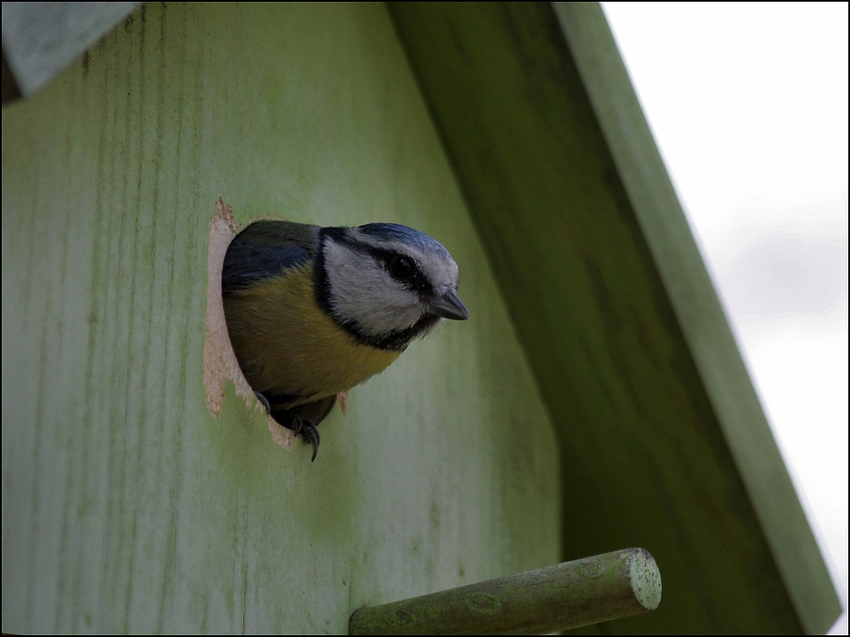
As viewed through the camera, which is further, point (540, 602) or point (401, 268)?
point (401, 268)

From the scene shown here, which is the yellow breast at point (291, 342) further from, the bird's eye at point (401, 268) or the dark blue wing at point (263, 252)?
the bird's eye at point (401, 268)

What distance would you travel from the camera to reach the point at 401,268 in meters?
1.48

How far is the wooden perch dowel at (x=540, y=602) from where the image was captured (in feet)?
3.73

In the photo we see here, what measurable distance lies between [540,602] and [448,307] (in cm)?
46

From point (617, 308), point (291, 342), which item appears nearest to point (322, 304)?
point (291, 342)

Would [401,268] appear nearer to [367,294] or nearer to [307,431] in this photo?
[367,294]

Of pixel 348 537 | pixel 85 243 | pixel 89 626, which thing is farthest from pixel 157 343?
pixel 348 537

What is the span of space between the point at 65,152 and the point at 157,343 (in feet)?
0.74

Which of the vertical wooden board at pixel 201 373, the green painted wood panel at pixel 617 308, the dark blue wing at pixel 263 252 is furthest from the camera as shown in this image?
the green painted wood panel at pixel 617 308

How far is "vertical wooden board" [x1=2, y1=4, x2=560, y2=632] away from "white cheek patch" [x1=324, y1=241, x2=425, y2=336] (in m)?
0.11

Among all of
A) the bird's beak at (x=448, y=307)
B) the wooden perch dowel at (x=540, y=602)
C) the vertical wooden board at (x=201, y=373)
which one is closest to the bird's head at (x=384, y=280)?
the bird's beak at (x=448, y=307)

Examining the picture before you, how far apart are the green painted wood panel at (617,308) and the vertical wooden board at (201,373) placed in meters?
0.09

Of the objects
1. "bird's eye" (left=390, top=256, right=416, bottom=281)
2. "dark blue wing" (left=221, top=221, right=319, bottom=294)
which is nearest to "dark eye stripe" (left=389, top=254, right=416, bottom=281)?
"bird's eye" (left=390, top=256, right=416, bottom=281)

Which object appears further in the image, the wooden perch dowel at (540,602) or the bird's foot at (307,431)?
the bird's foot at (307,431)
